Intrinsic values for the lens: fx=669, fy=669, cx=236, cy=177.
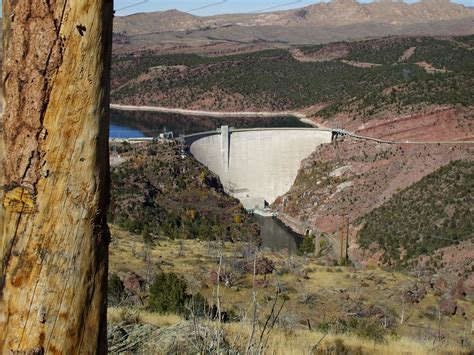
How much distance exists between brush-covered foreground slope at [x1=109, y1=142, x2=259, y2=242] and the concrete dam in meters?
1.39

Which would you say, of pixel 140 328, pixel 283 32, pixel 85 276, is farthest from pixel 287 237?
pixel 283 32

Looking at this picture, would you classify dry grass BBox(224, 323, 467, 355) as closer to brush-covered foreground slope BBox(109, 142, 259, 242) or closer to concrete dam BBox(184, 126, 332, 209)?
brush-covered foreground slope BBox(109, 142, 259, 242)

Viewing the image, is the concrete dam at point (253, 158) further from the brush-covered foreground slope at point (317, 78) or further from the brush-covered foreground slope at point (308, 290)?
the brush-covered foreground slope at point (308, 290)

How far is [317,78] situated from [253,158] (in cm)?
3423

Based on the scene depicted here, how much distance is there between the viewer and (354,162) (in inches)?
1836

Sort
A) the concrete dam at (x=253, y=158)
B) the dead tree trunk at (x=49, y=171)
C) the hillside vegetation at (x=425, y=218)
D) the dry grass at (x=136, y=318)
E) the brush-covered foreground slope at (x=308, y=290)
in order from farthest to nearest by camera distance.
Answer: the concrete dam at (x=253, y=158)
the hillside vegetation at (x=425, y=218)
the brush-covered foreground slope at (x=308, y=290)
the dry grass at (x=136, y=318)
the dead tree trunk at (x=49, y=171)

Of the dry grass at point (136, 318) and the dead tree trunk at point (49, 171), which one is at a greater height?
the dead tree trunk at point (49, 171)

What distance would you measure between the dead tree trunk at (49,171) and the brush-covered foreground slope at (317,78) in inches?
1872

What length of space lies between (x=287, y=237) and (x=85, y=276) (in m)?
38.0

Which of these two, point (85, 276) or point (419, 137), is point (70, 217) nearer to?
point (85, 276)

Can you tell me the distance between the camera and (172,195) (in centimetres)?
4059

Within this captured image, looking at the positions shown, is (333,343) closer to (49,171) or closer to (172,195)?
(49,171)

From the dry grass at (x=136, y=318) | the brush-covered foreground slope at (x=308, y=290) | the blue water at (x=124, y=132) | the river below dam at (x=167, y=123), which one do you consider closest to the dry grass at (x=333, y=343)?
the dry grass at (x=136, y=318)

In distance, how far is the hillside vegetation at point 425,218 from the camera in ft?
99.6
